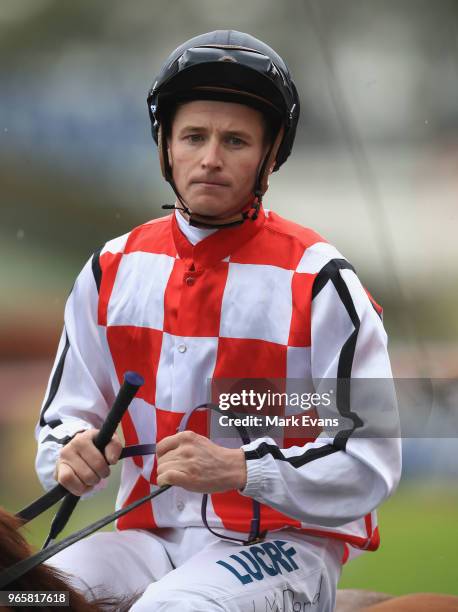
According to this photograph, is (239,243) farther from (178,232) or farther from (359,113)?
(359,113)

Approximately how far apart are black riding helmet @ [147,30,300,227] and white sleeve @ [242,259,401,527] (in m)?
0.32

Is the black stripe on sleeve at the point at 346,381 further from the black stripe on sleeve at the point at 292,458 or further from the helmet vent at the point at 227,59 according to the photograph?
the helmet vent at the point at 227,59

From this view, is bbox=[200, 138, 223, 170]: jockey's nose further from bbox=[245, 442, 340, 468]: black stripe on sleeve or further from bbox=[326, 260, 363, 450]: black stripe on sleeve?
bbox=[245, 442, 340, 468]: black stripe on sleeve

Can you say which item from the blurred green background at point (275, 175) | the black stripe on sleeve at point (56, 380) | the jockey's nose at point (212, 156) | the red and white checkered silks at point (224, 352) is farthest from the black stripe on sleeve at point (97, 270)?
the blurred green background at point (275, 175)

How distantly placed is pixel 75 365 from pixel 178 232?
0.35m

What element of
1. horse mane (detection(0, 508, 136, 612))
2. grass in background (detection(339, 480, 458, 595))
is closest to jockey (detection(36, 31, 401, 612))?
horse mane (detection(0, 508, 136, 612))

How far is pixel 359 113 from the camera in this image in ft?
15.3

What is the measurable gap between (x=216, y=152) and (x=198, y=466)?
62 cm

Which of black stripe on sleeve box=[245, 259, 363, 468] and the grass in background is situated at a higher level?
black stripe on sleeve box=[245, 259, 363, 468]

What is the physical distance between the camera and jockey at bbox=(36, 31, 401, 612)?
1861 mm

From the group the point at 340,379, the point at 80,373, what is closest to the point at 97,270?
the point at 80,373

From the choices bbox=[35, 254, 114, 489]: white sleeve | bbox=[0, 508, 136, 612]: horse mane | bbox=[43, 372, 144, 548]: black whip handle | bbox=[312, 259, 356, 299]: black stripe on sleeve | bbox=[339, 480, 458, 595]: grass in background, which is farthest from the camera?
bbox=[339, 480, 458, 595]: grass in background

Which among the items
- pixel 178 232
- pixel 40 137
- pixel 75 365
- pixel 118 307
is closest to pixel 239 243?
pixel 178 232

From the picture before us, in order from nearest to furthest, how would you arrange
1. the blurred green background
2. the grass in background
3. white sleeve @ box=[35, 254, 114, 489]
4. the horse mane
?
the horse mane < white sleeve @ box=[35, 254, 114, 489] < the grass in background < the blurred green background
